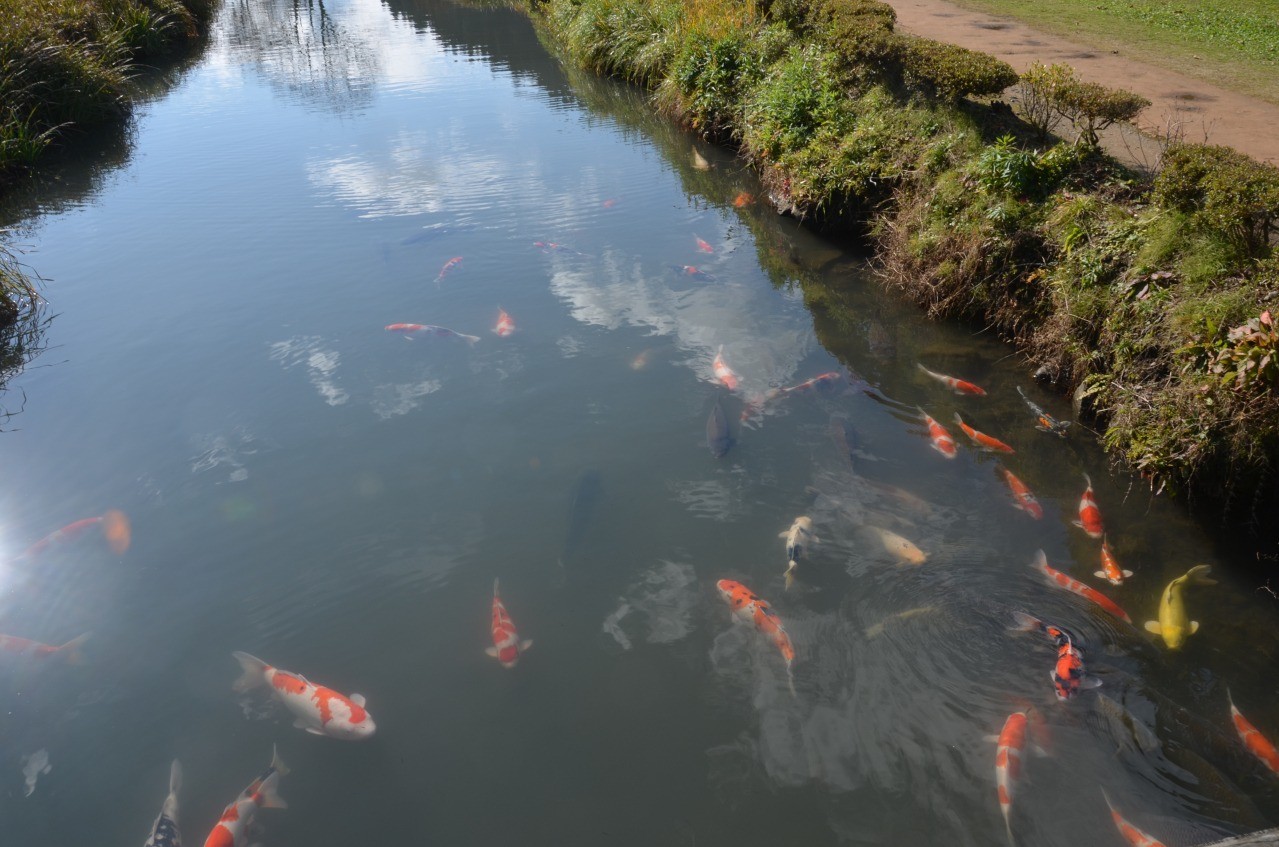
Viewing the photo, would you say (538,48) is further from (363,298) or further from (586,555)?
(586,555)

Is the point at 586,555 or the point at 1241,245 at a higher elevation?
the point at 1241,245

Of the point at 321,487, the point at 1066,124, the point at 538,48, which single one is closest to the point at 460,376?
Result: the point at 321,487

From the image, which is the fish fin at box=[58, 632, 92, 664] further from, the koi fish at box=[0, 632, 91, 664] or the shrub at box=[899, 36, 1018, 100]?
the shrub at box=[899, 36, 1018, 100]

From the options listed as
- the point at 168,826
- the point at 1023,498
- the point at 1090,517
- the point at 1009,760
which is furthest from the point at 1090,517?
the point at 168,826

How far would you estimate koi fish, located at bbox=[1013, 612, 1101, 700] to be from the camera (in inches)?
199

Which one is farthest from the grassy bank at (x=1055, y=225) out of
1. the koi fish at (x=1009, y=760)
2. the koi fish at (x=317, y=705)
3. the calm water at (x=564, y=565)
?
the koi fish at (x=317, y=705)

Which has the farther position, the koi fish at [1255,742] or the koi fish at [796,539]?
the koi fish at [796,539]

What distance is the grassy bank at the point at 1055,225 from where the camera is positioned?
6355 millimetres

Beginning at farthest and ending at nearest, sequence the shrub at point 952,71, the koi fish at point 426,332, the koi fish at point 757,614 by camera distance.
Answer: the shrub at point 952,71, the koi fish at point 426,332, the koi fish at point 757,614

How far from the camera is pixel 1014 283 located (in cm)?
880

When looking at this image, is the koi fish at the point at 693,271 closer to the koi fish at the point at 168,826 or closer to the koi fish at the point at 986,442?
the koi fish at the point at 986,442

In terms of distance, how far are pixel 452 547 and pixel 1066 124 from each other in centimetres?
976

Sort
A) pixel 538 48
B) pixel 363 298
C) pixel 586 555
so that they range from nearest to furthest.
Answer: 1. pixel 586 555
2. pixel 363 298
3. pixel 538 48

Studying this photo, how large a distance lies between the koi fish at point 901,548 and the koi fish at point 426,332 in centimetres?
508
